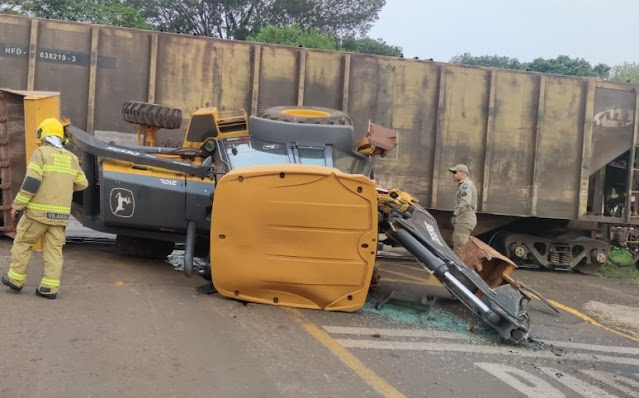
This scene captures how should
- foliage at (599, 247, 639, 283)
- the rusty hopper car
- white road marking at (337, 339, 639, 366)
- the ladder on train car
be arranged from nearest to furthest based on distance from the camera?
white road marking at (337, 339, 639, 366) → the rusty hopper car → the ladder on train car → foliage at (599, 247, 639, 283)

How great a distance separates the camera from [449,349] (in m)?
4.38

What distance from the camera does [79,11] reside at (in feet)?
72.2

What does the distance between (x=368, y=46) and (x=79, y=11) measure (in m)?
13.7

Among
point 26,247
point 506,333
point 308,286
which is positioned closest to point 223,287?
point 308,286

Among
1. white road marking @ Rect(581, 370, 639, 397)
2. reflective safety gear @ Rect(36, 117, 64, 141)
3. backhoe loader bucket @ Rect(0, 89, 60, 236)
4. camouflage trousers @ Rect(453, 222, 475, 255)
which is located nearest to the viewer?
white road marking @ Rect(581, 370, 639, 397)

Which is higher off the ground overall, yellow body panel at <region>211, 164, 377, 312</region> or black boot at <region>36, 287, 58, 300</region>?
yellow body panel at <region>211, 164, 377, 312</region>

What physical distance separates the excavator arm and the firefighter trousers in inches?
114

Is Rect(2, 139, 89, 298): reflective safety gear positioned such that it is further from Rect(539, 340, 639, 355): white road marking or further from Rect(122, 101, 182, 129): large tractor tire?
Rect(539, 340, 639, 355): white road marking

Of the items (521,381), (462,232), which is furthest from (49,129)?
(462,232)

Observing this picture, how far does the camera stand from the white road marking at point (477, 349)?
4.31 metres

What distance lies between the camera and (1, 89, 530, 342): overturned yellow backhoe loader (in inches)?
182

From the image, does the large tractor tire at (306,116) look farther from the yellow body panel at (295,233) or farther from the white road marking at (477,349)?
the white road marking at (477,349)

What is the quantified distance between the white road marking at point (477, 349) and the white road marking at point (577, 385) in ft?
1.18

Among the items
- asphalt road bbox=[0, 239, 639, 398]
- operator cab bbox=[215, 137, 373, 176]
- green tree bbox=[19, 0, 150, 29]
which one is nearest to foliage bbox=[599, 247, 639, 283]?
asphalt road bbox=[0, 239, 639, 398]
